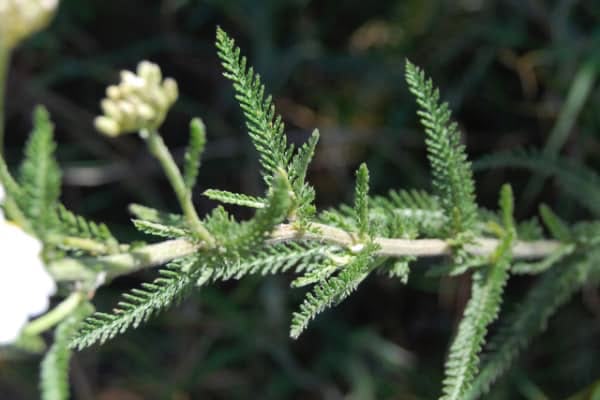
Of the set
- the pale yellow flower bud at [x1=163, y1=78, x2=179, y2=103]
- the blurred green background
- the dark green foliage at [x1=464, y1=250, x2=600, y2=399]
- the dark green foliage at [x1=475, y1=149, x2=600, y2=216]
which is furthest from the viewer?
the blurred green background

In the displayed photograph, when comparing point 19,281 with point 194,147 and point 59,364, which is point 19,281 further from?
point 194,147

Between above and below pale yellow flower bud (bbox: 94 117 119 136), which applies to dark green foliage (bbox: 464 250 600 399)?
below

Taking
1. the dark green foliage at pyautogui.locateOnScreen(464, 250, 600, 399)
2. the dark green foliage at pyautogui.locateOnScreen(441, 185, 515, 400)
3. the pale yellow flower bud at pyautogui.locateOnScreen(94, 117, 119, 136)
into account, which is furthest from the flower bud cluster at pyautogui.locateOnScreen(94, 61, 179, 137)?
the dark green foliage at pyautogui.locateOnScreen(464, 250, 600, 399)

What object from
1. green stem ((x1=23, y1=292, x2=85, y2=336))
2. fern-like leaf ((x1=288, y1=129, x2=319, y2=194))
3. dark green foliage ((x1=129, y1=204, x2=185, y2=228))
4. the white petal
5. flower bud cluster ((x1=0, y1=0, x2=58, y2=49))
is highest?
flower bud cluster ((x1=0, y1=0, x2=58, y2=49))

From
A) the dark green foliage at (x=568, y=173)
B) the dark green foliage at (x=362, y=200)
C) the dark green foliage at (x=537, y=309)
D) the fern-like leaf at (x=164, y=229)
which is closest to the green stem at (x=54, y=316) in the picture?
the fern-like leaf at (x=164, y=229)

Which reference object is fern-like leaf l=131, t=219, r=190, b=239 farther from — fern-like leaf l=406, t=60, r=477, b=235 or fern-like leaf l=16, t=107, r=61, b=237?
fern-like leaf l=406, t=60, r=477, b=235

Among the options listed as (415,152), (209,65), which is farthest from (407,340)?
(209,65)
